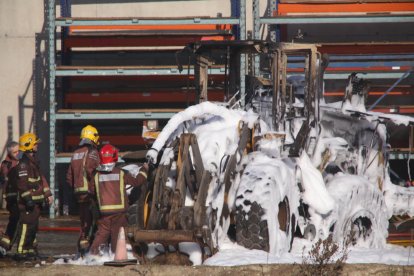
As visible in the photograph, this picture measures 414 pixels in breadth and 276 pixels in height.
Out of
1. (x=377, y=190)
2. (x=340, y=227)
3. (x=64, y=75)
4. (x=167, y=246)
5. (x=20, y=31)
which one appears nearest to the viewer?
(x=167, y=246)

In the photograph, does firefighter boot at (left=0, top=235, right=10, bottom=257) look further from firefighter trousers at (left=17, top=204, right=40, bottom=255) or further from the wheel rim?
the wheel rim

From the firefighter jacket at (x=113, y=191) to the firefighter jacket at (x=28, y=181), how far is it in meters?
1.92

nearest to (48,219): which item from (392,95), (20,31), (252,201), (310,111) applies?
(20,31)

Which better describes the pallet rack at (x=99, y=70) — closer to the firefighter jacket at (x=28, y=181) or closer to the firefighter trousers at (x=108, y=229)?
the firefighter jacket at (x=28, y=181)

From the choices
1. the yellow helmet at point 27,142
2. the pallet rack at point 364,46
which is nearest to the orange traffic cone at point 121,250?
the yellow helmet at point 27,142

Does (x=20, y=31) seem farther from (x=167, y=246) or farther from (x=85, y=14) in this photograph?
(x=167, y=246)

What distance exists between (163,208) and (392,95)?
11.9 metres

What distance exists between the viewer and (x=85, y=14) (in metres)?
23.5

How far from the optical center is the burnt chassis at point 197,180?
11.0 m

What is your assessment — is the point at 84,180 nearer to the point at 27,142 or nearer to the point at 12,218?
the point at 27,142

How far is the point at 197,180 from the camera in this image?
11.6 metres

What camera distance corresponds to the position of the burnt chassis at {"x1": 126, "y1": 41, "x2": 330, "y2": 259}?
11008 mm

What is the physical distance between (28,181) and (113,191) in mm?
2101

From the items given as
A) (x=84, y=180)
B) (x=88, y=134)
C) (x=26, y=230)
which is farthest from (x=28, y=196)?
(x=88, y=134)
